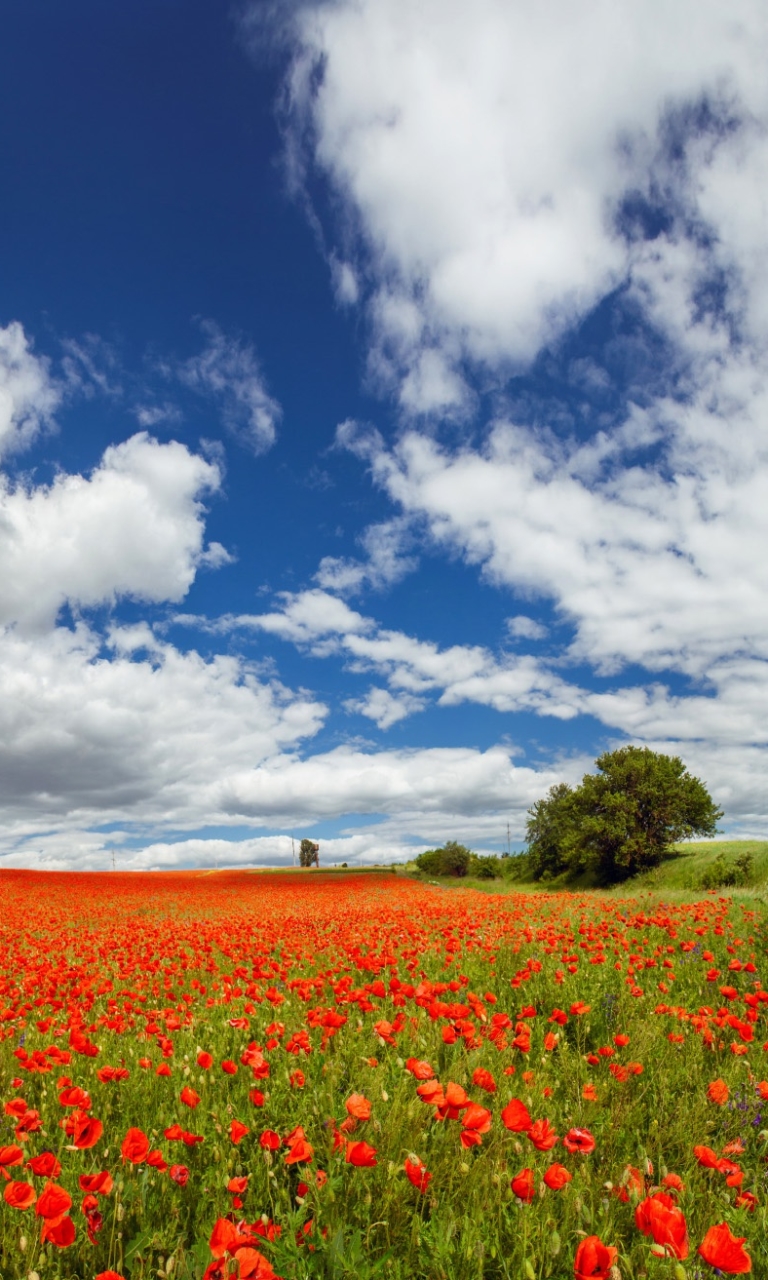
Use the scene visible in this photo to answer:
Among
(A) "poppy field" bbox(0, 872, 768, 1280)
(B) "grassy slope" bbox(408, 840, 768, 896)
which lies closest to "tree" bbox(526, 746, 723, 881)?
(B) "grassy slope" bbox(408, 840, 768, 896)

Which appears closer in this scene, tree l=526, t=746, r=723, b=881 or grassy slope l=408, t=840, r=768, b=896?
grassy slope l=408, t=840, r=768, b=896

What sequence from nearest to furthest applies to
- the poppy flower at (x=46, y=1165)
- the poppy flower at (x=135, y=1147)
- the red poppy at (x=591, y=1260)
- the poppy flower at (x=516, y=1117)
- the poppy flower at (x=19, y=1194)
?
the red poppy at (x=591, y=1260), the poppy flower at (x=19, y=1194), the poppy flower at (x=46, y=1165), the poppy flower at (x=135, y=1147), the poppy flower at (x=516, y=1117)

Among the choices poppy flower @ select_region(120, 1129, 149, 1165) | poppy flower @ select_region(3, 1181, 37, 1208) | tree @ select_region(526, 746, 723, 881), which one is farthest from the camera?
tree @ select_region(526, 746, 723, 881)

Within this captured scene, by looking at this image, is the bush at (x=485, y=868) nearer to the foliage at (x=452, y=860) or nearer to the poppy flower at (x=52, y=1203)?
the foliage at (x=452, y=860)

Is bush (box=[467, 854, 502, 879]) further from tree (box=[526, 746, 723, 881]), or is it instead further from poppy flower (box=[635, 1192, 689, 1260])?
poppy flower (box=[635, 1192, 689, 1260])

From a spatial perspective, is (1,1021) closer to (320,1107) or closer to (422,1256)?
(320,1107)

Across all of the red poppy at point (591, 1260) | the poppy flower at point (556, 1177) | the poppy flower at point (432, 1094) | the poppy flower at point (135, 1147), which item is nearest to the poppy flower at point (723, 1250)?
the red poppy at point (591, 1260)

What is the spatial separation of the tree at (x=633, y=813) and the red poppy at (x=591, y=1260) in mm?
48615

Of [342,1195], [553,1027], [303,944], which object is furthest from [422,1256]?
[303,944]

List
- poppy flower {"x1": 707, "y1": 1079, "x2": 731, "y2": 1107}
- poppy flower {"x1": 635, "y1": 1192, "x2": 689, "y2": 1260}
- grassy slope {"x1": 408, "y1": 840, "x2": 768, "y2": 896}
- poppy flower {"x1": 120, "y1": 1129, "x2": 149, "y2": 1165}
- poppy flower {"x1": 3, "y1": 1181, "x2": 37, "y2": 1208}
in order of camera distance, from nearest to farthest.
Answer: poppy flower {"x1": 635, "y1": 1192, "x2": 689, "y2": 1260} < poppy flower {"x1": 3, "y1": 1181, "x2": 37, "y2": 1208} < poppy flower {"x1": 120, "y1": 1129, "x2": 149, "y2": 1165} < poppy flower {"x1": 707, "y1": 1079, "x2": 731, "y2": 1107} < grassy slope {"x1": 408, "y1": 840, "x2": 768, "y2": 896}

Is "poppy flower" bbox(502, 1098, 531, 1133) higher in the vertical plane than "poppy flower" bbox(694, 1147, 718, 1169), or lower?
higher

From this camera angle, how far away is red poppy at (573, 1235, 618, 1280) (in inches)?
89.6

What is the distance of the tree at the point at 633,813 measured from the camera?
47969 mm

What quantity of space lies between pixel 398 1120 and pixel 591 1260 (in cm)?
196
